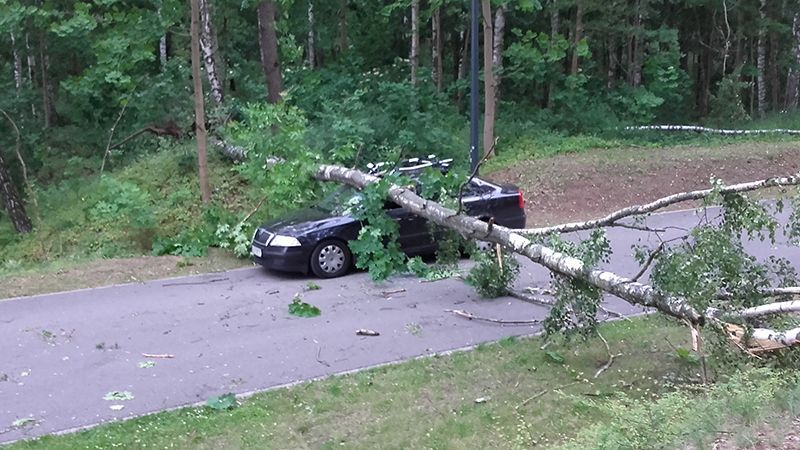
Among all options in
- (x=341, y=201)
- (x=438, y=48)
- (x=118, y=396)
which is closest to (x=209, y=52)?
(x=438, y=48)

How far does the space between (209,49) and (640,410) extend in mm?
20031

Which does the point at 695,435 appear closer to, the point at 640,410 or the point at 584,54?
the point at 640,410

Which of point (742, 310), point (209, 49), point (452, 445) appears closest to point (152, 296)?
point (452, 445)

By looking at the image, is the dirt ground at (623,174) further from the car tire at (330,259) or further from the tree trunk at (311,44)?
the tree trunk at (311,44)

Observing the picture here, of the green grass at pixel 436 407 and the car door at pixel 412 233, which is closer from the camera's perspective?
the green grass at pixel 436 407

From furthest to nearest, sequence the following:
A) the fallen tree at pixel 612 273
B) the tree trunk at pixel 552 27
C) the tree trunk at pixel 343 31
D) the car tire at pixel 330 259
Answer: the tree trunk at pixel 343 31
the tree trunk at pixel 552 27
the car tire at pixel 330 259
the fallen tree at pixel 612 273

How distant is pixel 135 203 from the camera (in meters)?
15.1

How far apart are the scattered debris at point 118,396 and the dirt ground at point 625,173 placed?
1035cm

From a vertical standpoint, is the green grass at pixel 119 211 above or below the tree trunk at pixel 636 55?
below

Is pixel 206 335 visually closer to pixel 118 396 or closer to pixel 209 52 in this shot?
pixel 118 396

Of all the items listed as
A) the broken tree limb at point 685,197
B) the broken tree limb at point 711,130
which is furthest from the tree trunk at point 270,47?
the broken tree limb at point 685,197

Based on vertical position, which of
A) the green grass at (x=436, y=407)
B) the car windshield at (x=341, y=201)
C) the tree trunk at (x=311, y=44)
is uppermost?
the tree trunk at (x=311, y=44)

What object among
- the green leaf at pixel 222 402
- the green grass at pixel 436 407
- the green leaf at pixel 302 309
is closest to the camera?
the green grass at pixel 436 407

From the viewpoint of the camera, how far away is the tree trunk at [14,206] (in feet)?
60.2
